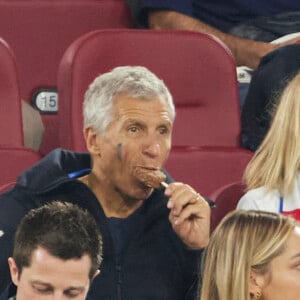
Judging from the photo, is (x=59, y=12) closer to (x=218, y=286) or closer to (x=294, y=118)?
(x=294, y=118)

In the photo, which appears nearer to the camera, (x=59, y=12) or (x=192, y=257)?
(x=192, y=257)

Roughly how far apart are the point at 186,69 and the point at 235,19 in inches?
17.6

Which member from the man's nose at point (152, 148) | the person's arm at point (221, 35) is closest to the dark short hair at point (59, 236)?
the man's nose at point (152, 148)

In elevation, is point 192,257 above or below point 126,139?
below

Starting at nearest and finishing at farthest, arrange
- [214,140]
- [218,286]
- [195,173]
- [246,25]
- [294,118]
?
[218,286] → [294,118] → [195,173] → [214,140] → [246,25]

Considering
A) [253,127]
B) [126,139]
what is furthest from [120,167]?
[253,127]

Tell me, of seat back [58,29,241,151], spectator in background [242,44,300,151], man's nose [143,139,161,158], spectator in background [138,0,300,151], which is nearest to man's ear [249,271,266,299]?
man's nose [143,139,161,158]

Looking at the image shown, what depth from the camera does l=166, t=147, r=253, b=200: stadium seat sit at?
2512mm

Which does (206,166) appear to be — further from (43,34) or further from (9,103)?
(43,34)

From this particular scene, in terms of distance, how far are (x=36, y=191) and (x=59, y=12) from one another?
3.70ft

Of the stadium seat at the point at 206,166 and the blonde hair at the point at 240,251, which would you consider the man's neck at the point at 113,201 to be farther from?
the stadium seat at the point at 206,166

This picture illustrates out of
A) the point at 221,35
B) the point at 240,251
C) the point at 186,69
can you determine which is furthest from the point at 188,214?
the point at 221,35

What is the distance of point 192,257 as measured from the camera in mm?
2098

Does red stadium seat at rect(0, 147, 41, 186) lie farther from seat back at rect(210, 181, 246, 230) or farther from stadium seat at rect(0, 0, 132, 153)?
stadium seat at rect(0, 0, 132, 153)
